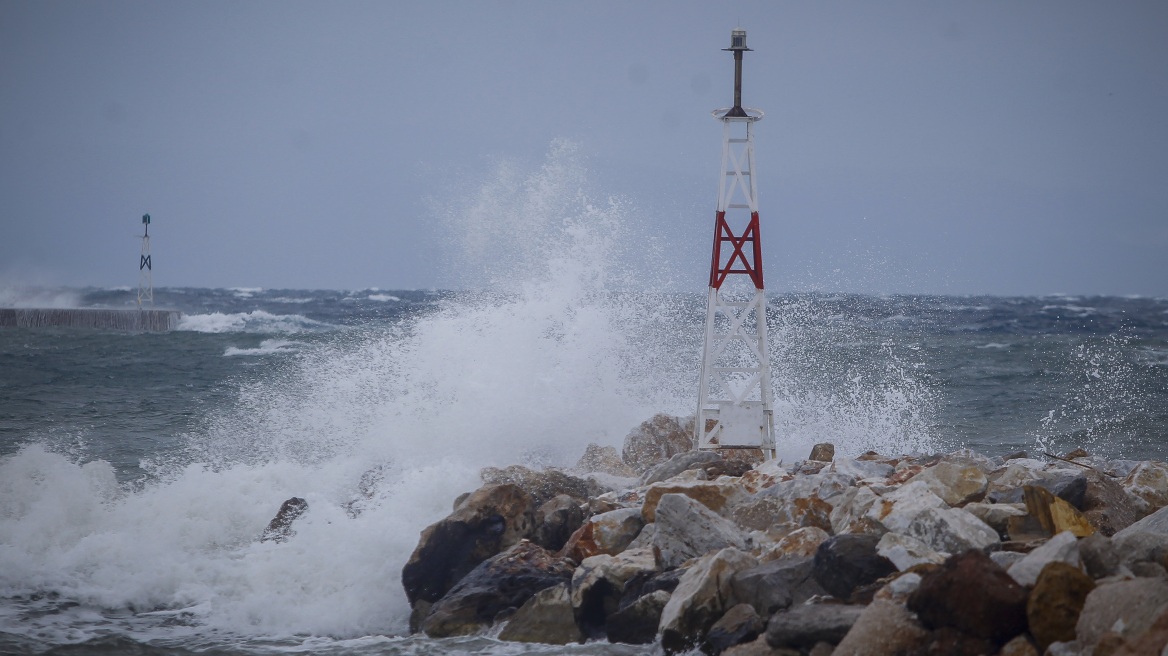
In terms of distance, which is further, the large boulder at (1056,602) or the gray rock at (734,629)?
the gray rock at (734,629)

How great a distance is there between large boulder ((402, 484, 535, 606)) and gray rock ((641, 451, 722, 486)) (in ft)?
5.30

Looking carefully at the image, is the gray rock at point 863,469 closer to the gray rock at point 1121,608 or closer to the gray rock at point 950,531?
the gray rock at point 950,531

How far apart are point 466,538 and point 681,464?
246cm

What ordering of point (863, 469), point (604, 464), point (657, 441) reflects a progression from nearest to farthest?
point (863, 469)
point (604, 464)
point (657, 441)

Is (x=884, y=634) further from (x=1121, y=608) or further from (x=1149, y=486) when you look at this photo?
(x=1149, y=486)

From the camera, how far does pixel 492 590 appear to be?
7945 millimetres

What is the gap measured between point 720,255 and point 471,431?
14.4 feet

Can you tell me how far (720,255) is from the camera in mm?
11055

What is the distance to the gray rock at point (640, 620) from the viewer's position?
7246 mm

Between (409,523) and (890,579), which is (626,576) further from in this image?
(409,523)

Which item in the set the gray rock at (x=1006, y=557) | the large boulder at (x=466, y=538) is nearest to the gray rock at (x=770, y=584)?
the gray rock at (x=1006, y=557)

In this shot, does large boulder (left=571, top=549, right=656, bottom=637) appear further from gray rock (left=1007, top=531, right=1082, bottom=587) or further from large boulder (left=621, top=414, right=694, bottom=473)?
large boulder (left=621, top=414, right=694, bottom=473)

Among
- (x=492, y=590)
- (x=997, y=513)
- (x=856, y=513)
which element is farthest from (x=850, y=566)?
(x=492, y=590)

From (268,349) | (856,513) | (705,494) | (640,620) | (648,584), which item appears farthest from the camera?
(268,349)
